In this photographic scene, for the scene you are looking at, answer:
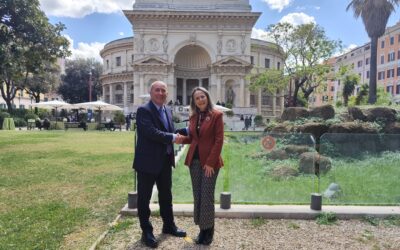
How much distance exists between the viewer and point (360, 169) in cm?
724

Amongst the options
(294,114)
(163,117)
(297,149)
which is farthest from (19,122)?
(163,117)

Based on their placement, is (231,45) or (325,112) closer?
(325,112)

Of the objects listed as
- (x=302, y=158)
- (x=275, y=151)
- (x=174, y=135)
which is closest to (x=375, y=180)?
(x=302, y=158)

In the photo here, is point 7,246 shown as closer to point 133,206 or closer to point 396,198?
point 133,206

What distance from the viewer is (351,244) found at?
499cm

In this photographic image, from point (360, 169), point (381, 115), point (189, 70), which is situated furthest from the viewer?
point (189, 70)

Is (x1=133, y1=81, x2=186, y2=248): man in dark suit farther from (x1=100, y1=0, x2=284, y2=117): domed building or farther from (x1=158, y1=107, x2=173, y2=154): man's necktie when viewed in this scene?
(x1=100, y1=0, x2=284, y2=117): domed building

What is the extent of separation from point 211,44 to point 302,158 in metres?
43.3

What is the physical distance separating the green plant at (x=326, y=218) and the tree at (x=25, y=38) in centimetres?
1437

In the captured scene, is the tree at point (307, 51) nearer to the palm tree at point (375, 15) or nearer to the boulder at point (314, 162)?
the palm tree at point (375, 15)

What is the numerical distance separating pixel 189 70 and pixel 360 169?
153 ft

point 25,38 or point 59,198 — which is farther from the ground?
point 25,38

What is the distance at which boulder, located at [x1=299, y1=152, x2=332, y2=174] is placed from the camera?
6.76 m

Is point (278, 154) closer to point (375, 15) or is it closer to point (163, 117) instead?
point (163, 117)
